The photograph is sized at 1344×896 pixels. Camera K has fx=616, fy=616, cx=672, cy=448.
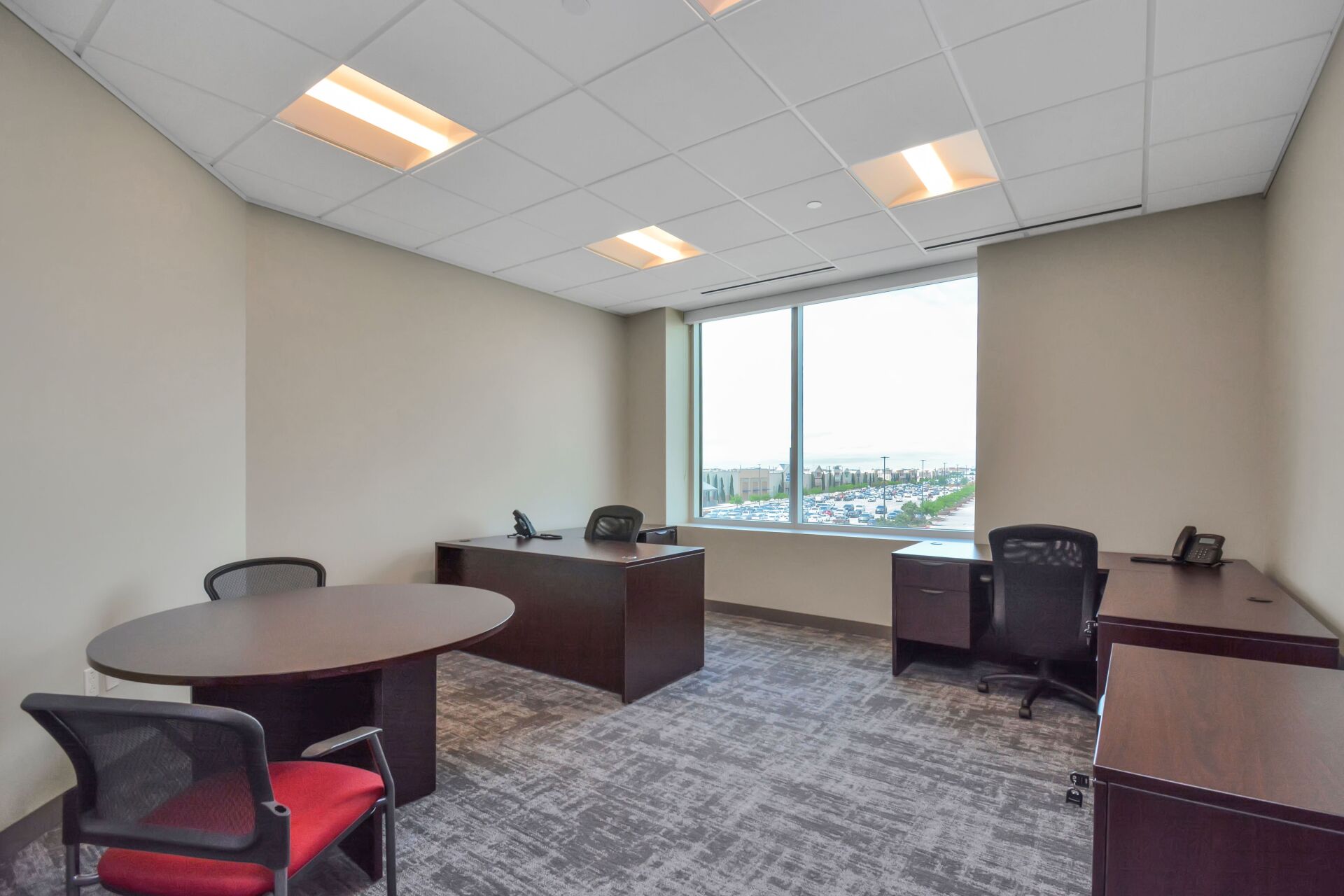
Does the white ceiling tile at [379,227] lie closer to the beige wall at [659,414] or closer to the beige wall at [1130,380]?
the beige wall at [659,414]

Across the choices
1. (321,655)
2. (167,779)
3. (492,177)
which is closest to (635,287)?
(492,177)

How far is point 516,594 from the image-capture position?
13.2ft

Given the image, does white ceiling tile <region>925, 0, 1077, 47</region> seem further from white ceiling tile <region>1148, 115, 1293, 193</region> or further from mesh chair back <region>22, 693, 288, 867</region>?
mesh chair back <region>22, 693, 288, 867</region>

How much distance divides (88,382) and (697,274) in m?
3.65

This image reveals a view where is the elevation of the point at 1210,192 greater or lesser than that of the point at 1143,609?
greater

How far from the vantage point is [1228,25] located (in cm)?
207

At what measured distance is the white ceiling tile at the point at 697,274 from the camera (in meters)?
4.56

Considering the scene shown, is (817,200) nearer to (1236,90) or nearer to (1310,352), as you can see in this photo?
(1236,90)

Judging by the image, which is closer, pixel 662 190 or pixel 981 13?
pixel 981 13

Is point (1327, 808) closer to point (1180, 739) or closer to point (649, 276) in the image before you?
point (1180, 739)

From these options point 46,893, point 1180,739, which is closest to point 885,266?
point 1180,739

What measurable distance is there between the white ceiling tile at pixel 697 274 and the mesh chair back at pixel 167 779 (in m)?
3.93

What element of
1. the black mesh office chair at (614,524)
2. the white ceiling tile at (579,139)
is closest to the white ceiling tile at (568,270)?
the white ceiling tile at (579,139)

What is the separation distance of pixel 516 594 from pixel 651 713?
125 cm
